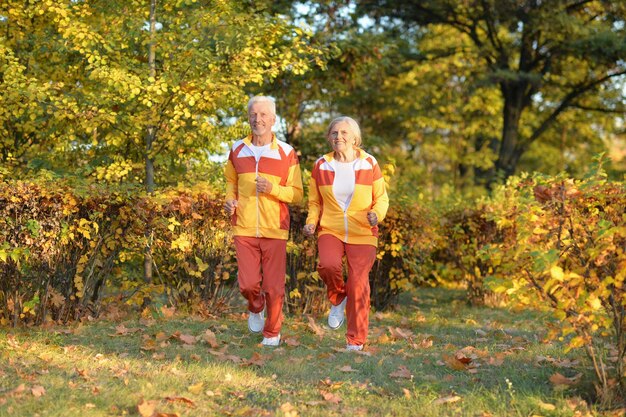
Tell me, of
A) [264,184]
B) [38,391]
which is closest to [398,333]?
[264,184]

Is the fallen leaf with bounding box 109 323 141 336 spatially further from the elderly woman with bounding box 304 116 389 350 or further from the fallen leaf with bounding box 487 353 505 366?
the fallen leaf with bounding box 487 353 505 366

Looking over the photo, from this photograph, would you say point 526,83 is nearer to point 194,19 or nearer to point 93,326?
point 194,19

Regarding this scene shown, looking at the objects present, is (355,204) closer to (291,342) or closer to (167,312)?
(291,342)

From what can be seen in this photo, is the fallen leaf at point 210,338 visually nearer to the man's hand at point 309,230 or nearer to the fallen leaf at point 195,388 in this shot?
the man's hand at point 309,230

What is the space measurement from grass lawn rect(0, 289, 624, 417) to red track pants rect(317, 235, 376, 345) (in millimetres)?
196

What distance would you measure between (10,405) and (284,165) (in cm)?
255

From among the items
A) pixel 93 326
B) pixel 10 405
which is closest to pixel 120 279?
pixel 93 326

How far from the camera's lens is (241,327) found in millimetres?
6164

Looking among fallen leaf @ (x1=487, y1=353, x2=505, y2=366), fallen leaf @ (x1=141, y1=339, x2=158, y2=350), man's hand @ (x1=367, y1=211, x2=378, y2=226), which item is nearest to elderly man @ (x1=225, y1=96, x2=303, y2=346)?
man's hand @ (x1=367, y1=211, x2=378, y2=226)

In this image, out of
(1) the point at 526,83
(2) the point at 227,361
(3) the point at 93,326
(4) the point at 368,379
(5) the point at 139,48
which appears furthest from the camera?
(1) the point at 526,83

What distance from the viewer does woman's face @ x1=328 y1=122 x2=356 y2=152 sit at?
5.26 meters

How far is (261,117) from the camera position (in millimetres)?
5348

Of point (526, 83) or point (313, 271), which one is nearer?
point (313, 271)

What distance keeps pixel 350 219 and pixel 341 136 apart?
61 cm
